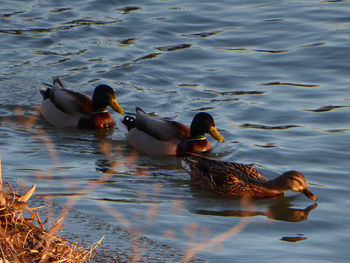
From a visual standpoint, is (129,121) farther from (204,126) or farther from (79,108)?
(204,126)

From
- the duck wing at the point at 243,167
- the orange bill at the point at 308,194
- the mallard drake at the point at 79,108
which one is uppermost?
the mallard drake at the point at 79,108

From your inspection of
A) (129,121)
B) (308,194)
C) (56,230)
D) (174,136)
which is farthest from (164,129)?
(56,230)

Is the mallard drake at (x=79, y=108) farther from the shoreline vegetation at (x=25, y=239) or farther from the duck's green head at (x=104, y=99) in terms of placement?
the shoreline vegetation at (x=25, y=239)

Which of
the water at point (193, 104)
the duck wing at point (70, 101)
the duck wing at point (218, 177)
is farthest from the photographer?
the duck wing at point (70, 101)

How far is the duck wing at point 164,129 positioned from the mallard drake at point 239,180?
143 cm

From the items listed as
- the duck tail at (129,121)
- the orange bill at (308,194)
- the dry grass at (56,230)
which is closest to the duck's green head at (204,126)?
the dry grass at (56,230)

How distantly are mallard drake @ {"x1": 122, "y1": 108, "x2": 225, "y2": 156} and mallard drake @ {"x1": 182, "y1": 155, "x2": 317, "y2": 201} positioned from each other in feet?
4.27

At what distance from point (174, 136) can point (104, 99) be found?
1.63m

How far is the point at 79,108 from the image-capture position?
40.0 feet

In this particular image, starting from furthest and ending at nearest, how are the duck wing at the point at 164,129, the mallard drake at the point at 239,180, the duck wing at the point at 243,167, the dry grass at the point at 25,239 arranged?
the duck wing at the point at 164,129
the duck wing at the point at 243,167
the mallard drake at the point at 239,180
the dry grass at the point at 25,239

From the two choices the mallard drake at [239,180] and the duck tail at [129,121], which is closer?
the mallard drake at [239,180]

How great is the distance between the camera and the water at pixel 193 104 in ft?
24.0

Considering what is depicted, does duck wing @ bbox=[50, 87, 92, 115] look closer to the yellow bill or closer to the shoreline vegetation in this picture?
the yellow bill

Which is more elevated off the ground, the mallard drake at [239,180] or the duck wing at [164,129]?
the duck wing at [164,129]
